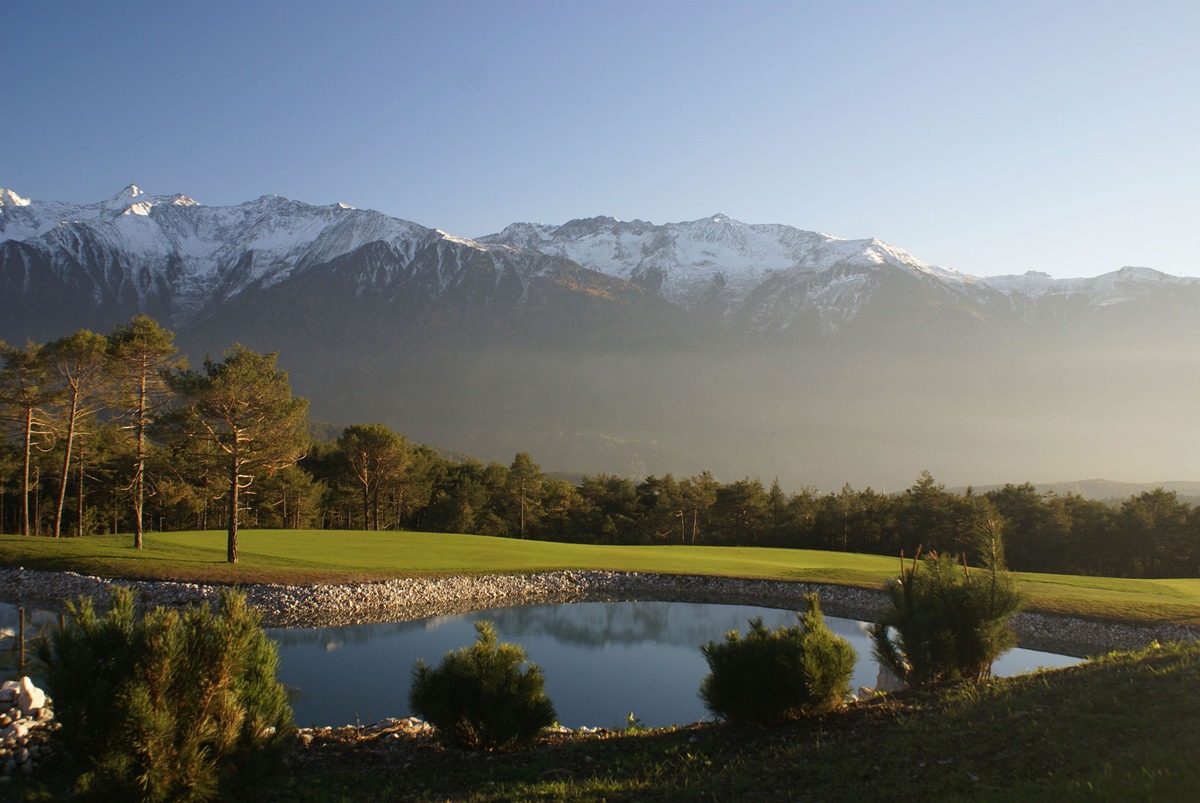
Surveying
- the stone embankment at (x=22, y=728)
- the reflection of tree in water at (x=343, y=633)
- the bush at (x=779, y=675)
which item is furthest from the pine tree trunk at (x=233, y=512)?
the bush at (x=779, y=675)

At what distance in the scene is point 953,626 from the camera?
1141 cm

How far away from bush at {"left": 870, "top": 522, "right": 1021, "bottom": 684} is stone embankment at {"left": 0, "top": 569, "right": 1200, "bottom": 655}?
636 inches

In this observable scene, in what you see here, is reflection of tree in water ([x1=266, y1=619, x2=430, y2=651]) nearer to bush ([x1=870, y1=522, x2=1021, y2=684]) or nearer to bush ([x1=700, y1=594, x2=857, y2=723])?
bush ([x1=700, y1=594, x2=857, y2=723])

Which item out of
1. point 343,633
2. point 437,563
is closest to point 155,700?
point 343,633

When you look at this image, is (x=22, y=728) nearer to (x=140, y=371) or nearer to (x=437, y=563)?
(x=437, y=563)

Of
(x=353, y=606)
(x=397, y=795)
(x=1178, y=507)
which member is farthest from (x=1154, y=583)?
(x=397, y=795)

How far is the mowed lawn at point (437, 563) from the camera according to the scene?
27.7 m

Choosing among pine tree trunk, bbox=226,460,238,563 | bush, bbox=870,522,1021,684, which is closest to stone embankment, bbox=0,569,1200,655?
pine tree trunk, bbox=226,460,238,563

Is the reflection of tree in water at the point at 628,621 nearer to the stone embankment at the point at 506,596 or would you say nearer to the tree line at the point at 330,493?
the stone embankment at the point at 506,596

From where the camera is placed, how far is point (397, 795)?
8.10 m

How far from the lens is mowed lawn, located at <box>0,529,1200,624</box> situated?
27656mm

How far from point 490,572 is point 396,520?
4218 cm

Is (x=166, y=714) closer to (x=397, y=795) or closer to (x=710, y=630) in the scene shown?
(x=397, y=795)

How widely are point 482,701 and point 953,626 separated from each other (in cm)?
769
